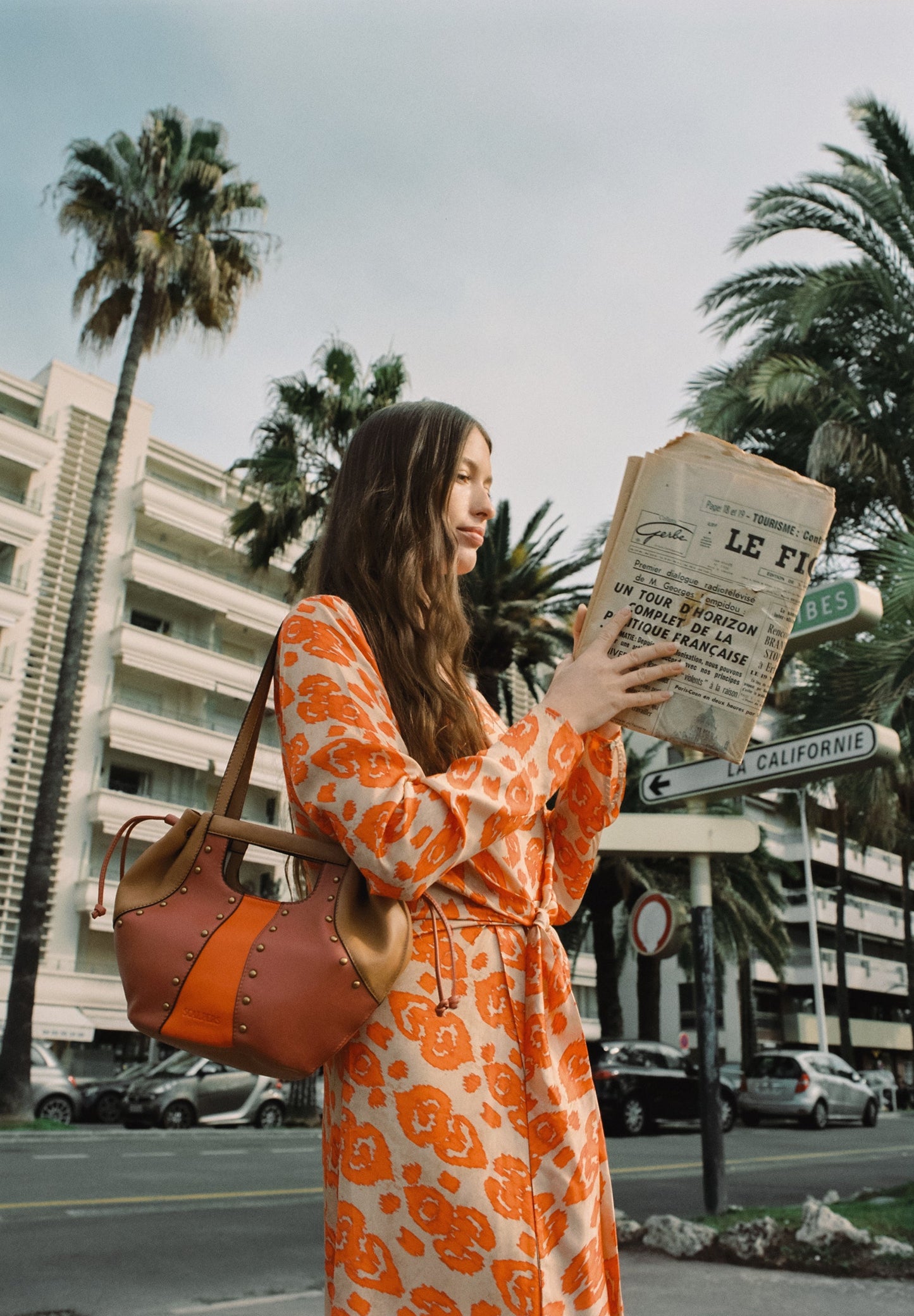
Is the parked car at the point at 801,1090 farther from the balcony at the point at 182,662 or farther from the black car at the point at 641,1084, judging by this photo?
the balcony at the point at 182,662

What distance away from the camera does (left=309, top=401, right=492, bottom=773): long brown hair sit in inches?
57.6

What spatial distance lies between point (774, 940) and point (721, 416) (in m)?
18.1

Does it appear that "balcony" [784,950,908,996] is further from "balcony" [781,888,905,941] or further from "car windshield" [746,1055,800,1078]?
"car windshield" [746,1055,800,1078]

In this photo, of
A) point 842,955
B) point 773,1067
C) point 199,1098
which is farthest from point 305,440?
point 842,955

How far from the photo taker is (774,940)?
2603 cm

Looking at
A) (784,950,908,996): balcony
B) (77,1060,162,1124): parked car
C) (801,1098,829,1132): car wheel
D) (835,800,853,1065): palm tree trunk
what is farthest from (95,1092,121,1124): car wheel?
(784,950,908,996): balcony

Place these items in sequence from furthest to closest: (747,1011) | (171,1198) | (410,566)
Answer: (747,1011) < (171,1198) < (410,566)

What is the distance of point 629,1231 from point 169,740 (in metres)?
25.2

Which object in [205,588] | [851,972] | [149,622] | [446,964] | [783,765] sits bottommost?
[446,964]

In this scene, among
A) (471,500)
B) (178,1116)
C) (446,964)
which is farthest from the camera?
(178,1116)

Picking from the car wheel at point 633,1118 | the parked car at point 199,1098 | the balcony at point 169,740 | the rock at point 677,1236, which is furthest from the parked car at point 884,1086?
the rock at point 677,1236

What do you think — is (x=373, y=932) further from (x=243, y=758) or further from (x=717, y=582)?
(x=717, y=582)

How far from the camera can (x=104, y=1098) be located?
17109 mm

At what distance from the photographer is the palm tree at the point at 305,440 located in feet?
52.4
